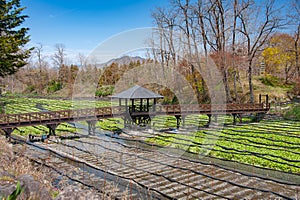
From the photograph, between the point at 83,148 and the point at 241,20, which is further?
the point at 241,20

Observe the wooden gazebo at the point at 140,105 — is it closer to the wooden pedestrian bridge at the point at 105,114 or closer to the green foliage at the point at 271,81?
the wooden pedestrian bridge at the point at 105,114

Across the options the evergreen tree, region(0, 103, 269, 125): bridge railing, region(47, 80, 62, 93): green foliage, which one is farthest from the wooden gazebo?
region(47, 80, 62, 93): green foliage

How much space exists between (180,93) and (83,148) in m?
Result: 11.2

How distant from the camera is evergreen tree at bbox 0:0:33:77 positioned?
14570 millimetres

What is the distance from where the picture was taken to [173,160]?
8250 mm

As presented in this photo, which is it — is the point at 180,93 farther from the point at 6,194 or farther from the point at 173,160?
the point at 6,194

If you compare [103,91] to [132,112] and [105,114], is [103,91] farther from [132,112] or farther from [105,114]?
[132,112]

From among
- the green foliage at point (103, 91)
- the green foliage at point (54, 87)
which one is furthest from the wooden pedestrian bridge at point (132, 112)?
the green foliage at point (54, 87)

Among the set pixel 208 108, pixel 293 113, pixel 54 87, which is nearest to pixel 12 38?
pixel 208 108

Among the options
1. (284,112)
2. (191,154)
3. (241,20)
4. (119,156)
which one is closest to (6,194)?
(119,156)

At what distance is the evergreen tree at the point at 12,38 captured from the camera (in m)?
14.6

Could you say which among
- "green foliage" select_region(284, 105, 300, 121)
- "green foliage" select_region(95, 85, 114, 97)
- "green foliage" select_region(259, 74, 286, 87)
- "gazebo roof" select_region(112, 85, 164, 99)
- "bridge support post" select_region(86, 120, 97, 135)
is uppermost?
"green foliage" select_region(259, 74, 286, 87)

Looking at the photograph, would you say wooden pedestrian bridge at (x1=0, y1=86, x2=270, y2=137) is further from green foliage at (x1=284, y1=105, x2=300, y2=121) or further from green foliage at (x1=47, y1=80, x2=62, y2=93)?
green foliage at (x1=47, y1=80, x2=62, y2=93)

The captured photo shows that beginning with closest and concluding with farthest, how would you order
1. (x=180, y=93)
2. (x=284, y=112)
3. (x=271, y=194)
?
(x=271, y=194) → (x=284, y=112) → (x=180, y=93)
